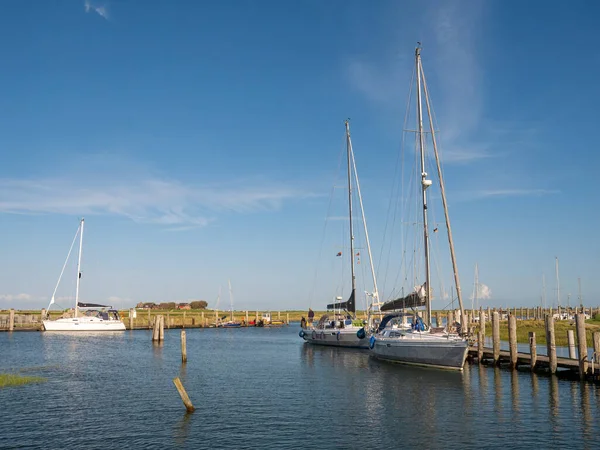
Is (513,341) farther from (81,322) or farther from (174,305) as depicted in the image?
(174,305)

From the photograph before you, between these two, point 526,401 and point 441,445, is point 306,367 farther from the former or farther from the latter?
point 441,445

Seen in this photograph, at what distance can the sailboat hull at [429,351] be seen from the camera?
41500 millimetres

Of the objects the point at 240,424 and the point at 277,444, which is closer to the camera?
the point at 277,444

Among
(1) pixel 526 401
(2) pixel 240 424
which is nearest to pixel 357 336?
(1) pixel 526 401

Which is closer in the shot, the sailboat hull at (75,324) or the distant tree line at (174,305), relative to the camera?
the sailboat hull at (75,324)

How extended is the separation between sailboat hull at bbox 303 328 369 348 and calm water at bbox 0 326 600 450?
1501 centimetres

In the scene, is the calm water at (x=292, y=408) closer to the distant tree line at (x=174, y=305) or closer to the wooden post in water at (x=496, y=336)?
the wooden post in water at (x=496, y=336)

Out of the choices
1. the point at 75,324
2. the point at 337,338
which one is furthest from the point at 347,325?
the point at 75,324

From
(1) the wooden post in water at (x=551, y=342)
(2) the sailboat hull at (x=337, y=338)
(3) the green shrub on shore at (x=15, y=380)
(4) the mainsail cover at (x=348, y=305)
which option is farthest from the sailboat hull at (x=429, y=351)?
(3) the green shrub on shore at (x=15, y=380)

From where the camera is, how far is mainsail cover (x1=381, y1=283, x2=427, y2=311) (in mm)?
48906

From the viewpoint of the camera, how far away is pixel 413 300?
166ft

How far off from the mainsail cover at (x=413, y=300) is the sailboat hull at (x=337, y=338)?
915 cm

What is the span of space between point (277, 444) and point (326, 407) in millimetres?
7838

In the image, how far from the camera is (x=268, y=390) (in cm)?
3547
